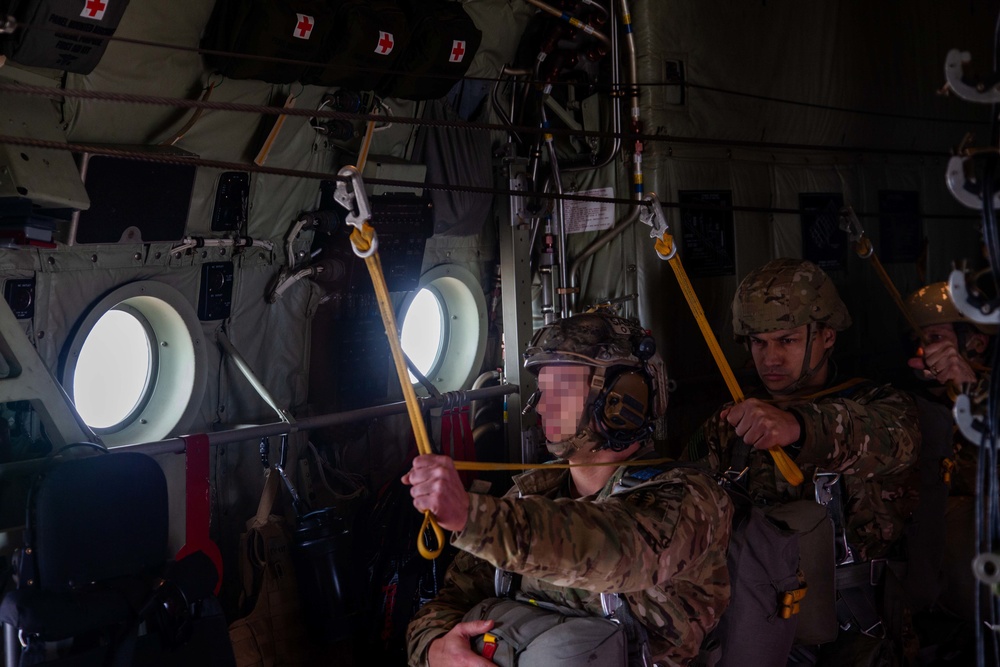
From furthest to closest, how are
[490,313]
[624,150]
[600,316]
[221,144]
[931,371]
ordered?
[490,313], [624,150], [931,371], [221,144], [600,316]

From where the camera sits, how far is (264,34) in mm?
Result: 4012

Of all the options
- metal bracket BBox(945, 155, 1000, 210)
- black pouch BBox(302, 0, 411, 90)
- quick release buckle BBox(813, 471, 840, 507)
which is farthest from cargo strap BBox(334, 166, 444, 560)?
quick release buckle BBox(813, 471, 840, 507)

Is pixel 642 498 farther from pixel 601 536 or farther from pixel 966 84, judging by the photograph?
pixel 966 84

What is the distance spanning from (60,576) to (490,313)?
137 inches

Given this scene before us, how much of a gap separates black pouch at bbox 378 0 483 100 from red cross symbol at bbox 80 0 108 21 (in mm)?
1461

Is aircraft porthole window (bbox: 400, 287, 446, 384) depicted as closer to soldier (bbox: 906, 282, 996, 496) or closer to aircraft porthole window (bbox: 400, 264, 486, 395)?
aircraft porthole window (bbox: 400, 264, 486, 395)

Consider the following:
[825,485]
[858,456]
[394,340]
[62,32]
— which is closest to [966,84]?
[394,340]

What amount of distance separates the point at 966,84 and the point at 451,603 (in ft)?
8.07

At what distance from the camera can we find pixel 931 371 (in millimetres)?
4855

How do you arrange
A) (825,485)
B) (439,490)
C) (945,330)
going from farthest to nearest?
(945,330) < (825,485) < (439,490)

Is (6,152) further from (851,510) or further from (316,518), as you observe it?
(851,510)

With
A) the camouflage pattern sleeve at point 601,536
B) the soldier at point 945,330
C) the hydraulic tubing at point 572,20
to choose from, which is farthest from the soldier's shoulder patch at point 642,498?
the hydraulic tubing at point 572,20

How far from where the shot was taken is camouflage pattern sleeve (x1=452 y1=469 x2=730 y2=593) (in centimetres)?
258

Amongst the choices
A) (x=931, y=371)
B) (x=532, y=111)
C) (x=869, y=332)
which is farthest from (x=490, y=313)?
(x=869, y=332)
